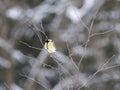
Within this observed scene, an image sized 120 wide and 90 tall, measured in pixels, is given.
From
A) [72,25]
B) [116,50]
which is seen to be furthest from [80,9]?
[116,50]

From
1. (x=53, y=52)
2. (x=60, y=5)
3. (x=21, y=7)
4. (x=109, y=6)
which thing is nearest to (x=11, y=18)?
(x=21, y=7)

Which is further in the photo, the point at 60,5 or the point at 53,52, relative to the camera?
the point at 60,5

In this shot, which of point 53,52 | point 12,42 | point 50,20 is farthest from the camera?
point 50,20

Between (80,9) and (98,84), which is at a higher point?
(80,9)

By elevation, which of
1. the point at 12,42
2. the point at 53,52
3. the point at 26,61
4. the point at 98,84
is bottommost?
the point at 98,84

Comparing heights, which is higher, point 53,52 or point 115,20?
point 53,52

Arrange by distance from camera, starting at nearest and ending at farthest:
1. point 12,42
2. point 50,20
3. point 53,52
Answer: point 53,52
point 12,42
point 50,20

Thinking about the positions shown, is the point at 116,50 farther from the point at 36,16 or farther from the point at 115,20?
the point at 36,16

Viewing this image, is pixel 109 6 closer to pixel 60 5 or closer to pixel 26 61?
pixel 60 5

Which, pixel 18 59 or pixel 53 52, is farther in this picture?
pixel 18 59
